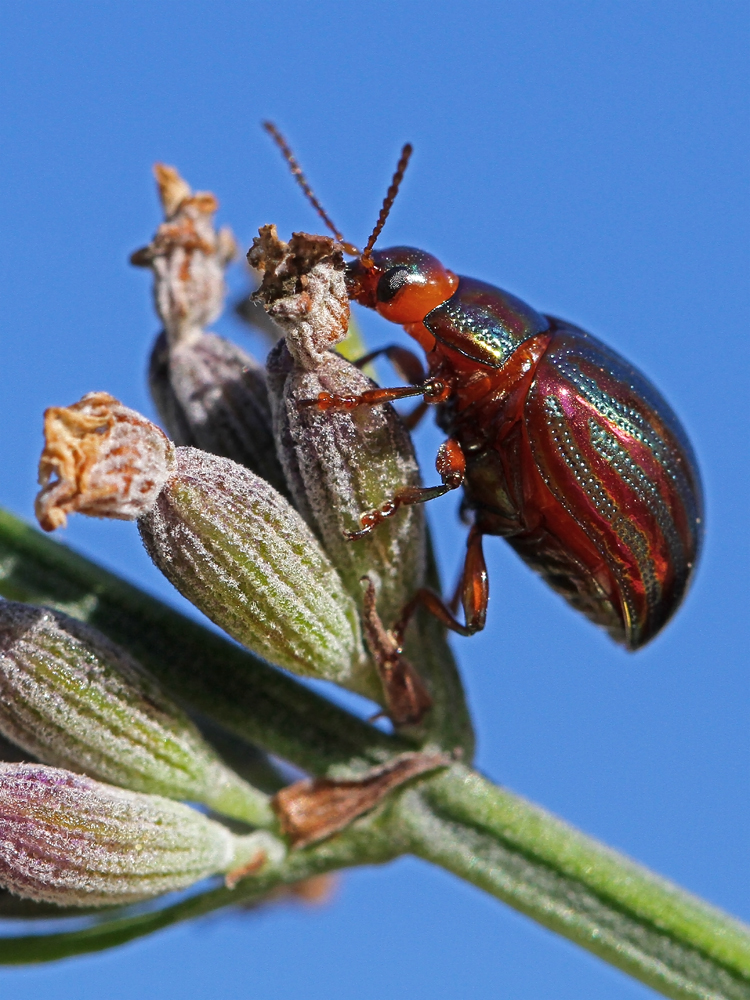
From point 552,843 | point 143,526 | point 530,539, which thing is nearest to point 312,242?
point 143,526

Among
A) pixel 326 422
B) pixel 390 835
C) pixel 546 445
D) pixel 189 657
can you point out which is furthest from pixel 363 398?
pixel 390 835

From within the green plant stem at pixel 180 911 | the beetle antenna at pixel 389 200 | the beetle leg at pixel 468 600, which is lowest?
the green plant stem at pixel 180 911

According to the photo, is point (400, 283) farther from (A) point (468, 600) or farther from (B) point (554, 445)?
(A) point (468, 600)

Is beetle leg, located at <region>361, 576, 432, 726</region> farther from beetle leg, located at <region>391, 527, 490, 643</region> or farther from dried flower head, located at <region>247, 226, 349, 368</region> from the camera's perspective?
dried flower head, located at <region>247, 226, 349, 368</region>

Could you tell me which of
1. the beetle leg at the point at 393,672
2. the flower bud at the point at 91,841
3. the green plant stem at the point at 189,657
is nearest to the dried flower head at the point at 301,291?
the beetle leg at the point at 393,672

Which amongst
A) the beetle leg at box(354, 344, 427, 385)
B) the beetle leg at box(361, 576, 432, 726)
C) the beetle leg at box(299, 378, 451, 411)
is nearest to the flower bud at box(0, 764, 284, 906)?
the beetle leg at box(361, 576, 432, 726)

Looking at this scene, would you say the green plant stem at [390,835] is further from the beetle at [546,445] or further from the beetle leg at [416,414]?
the beetle leg at [416,414]
